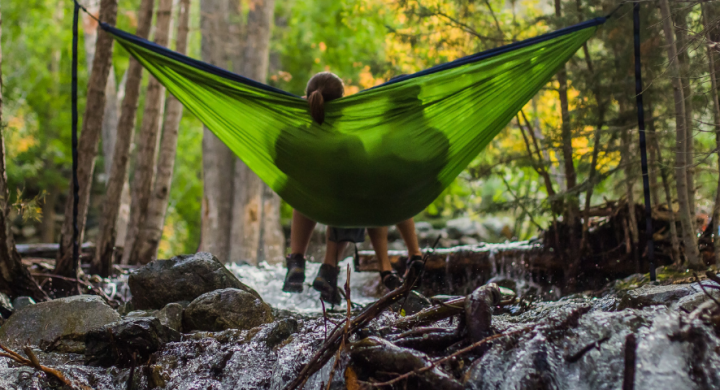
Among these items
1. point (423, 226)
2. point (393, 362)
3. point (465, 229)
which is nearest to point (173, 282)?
point (393, 362)

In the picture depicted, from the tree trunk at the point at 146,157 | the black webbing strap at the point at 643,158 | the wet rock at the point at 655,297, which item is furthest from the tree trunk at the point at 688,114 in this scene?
the tree trunk at the point at 146,157

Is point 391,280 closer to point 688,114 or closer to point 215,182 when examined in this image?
point 688,114

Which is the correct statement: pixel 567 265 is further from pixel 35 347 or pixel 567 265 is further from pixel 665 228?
pixel 35 347

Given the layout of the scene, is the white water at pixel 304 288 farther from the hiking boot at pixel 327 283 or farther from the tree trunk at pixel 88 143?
the tree trunk at pixel 88 143

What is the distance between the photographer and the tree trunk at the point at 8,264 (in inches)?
125

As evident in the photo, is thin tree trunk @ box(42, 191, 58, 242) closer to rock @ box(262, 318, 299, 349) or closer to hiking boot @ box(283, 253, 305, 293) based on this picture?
hiking boot @ box(283, 253, 305, 293)

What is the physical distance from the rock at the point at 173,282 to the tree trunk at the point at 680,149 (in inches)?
89.1

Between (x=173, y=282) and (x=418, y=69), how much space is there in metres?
4.90

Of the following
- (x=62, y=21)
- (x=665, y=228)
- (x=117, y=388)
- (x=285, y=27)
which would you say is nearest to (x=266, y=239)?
(x=285, y=27)

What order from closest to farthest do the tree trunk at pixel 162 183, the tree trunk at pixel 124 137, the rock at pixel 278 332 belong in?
the rock at pixel 278 332
the tree trunk at pixel 124 137
the tree trunk at pixel 162 183

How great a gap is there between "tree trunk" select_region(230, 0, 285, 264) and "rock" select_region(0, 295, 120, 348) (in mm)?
5086

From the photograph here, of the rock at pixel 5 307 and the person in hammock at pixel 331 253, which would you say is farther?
the person in hammock at pixel 331 253

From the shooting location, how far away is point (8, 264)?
3275 millimetres

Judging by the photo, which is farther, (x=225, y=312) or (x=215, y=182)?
(x=215, y=182)
